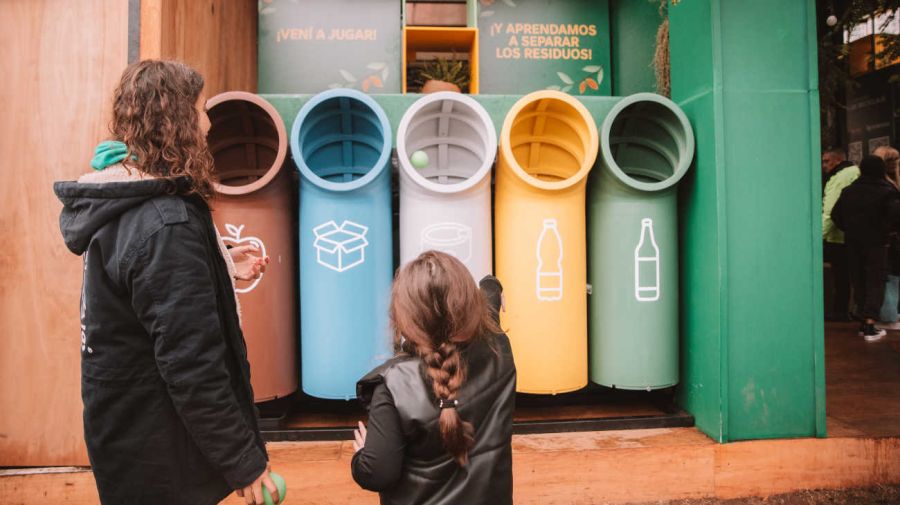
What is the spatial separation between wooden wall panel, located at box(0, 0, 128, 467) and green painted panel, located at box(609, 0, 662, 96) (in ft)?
9.91

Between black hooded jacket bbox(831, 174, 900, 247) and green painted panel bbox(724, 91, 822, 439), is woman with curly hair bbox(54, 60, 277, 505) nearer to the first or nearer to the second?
green painted panel bbox(724, 91, 822, 439)

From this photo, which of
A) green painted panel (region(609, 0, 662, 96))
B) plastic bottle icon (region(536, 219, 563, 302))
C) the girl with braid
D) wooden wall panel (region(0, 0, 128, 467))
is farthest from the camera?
green painted panel (region(609, 0, 662, 96))

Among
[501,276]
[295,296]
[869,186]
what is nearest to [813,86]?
[501,276]

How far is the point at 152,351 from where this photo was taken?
136 centimetres

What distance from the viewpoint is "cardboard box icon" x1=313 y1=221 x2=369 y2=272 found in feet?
8.80

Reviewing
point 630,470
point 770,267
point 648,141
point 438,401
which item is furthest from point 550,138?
point 438,401

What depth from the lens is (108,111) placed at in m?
2.57

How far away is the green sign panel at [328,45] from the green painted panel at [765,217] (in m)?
2.06

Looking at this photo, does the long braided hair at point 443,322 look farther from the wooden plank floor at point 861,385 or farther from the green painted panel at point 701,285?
the wooden plank floor at point 861,385

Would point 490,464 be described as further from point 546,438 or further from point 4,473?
point 4,473

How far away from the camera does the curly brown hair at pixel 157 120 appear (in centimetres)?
134

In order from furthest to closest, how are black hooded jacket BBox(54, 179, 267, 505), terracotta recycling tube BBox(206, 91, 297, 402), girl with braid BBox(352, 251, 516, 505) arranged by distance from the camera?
terracotta recycling tube BBox(206, 91, 297, 402)
girl with braid BBox(352, 251, 516, 505)
black hooded jacket BBox(54, 179, 267, 505)

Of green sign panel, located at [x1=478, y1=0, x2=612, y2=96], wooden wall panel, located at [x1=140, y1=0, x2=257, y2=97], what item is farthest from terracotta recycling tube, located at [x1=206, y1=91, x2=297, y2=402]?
Answer: green sign panel, located at [x1=478, y1=0, x2=612, y2=96]

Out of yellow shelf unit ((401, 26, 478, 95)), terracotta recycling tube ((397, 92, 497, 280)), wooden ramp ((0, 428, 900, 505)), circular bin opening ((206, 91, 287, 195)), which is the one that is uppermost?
yellow shelf unit ((401, 26, 478, 95))
